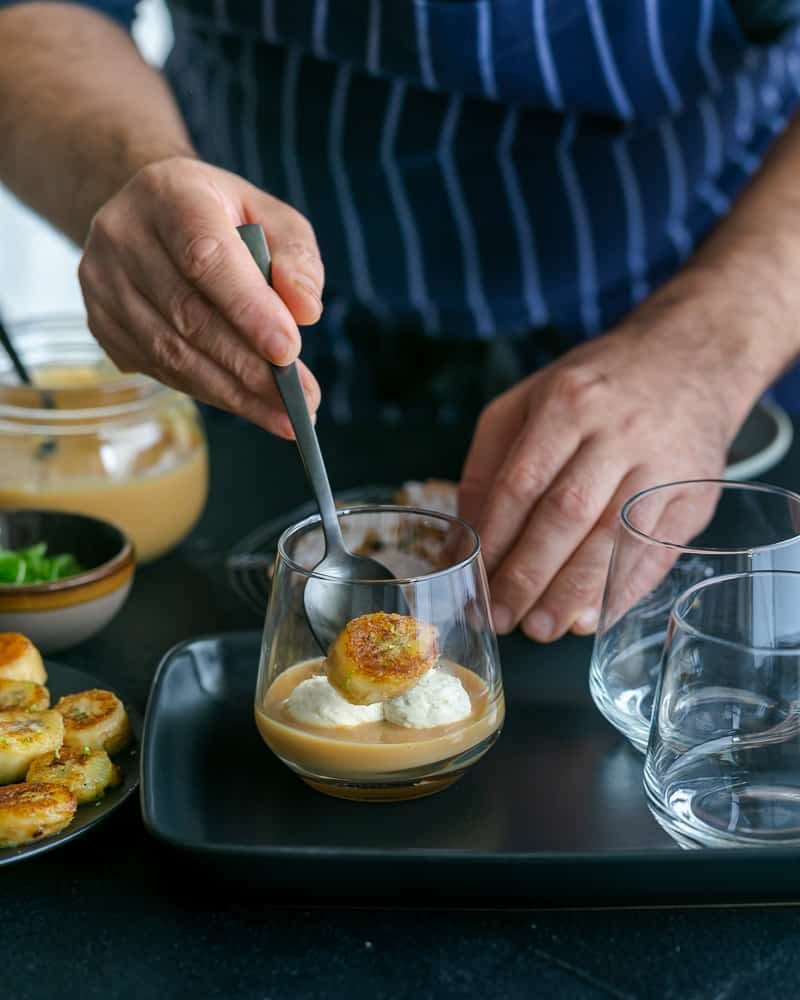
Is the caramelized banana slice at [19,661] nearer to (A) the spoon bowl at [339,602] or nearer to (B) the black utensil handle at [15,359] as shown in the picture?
(A) the spoon bowl at [339,602]

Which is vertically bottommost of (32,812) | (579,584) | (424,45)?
(579,584)

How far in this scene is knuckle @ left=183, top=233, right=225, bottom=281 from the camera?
0.95 metres

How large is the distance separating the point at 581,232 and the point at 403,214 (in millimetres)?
239

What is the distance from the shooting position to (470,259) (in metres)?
1.70

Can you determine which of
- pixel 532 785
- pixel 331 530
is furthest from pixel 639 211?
Answer: pixel 532 785

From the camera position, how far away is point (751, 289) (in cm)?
129

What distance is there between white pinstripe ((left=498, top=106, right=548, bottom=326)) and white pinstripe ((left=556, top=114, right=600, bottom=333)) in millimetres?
56

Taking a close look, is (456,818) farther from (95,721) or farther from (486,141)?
(486,141)

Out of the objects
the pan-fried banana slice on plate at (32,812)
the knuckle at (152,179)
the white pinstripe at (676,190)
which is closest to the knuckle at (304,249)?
the knuckle at (152,179)

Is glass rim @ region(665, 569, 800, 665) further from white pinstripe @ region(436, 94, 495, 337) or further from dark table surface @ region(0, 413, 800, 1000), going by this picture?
white pinstripe @ region(436, 94, 495, 337)

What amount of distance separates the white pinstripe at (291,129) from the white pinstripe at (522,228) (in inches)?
10.9

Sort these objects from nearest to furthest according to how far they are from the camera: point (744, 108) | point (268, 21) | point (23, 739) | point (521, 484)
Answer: point (23, 739) < point (521, 484) < point (268, 21) < point (744, 108)

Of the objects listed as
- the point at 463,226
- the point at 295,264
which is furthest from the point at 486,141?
the point at 295,264

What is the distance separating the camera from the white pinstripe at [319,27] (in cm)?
148
